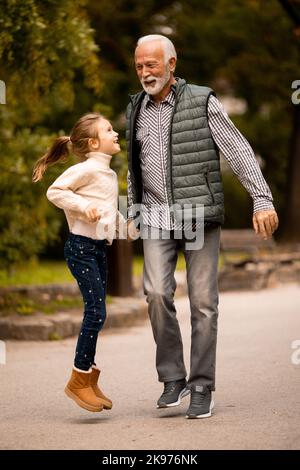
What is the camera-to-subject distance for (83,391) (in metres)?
6.02

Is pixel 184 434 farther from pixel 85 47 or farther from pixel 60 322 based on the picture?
pixel 85 47

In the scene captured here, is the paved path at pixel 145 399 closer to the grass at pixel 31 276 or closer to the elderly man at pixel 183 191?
the elderly man at pixel 183 191

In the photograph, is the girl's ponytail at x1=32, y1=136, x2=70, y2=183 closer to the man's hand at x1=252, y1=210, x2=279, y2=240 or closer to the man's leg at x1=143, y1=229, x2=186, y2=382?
the man's leg at x1=143, y1=229, x2=186, y2=382

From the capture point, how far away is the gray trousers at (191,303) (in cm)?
606

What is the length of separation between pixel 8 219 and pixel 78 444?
23.8ft

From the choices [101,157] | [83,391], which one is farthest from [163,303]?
[101,157]

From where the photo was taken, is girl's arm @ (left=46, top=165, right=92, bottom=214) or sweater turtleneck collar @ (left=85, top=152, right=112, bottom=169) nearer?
girl's arm @ (left=46, top=165, right=92, bottom=214)

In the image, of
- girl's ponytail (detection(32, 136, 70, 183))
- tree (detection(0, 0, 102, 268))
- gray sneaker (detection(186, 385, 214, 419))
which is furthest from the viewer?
tree (detection(0, 0, 102, 268))

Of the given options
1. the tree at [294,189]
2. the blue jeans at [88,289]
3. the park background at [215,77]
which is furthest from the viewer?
the tree at [294,189]

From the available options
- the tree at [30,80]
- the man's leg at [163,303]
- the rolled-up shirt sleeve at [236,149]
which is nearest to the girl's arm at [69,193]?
the man's leg at [163,303]

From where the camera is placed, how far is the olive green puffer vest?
6.02 meters

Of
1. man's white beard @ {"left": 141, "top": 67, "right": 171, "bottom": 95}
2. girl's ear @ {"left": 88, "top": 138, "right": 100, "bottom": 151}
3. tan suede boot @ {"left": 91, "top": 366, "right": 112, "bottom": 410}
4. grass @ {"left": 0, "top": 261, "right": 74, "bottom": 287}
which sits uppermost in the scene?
man's white beard @ {"left": 141, "top": 67, "right": 171, "bottom": 95}

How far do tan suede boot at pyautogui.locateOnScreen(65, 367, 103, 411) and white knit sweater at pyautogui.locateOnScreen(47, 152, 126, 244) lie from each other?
31.0 inches

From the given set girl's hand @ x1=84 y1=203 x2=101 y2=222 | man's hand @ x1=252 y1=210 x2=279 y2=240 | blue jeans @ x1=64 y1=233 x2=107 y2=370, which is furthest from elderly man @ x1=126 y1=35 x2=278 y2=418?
girl's hand @ x1=84 y1=203 x2=101 y2=222
